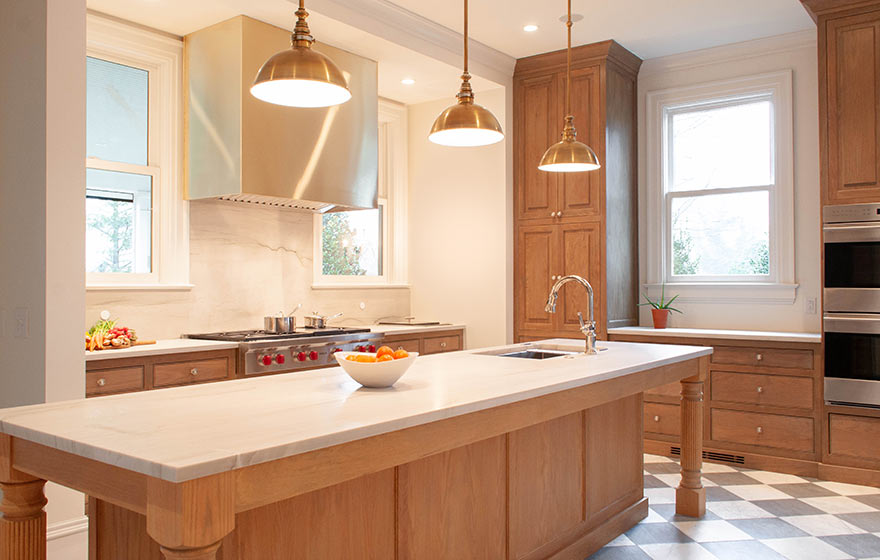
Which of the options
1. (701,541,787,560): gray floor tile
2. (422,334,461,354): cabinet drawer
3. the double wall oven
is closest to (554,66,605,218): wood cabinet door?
(422,334,461,354): cabinet drawer

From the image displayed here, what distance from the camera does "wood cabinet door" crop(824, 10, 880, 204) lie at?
410 centimetres

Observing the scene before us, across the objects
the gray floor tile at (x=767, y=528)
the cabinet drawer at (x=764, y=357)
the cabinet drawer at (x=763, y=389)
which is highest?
the cabinet drawer at (x=764, y=357)

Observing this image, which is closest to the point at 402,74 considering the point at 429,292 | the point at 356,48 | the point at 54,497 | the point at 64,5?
the point at 356,48

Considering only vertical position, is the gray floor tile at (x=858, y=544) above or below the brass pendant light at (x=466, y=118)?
below

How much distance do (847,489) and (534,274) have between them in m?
2.49

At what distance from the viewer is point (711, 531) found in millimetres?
3346

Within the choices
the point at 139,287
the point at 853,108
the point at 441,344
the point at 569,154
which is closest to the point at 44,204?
the point at 139,287

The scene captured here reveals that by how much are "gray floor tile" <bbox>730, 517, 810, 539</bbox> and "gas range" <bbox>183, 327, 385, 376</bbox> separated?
6.95 ft

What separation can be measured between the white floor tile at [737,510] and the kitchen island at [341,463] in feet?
2.36

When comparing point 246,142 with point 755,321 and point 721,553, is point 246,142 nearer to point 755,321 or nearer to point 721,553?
point 721,553

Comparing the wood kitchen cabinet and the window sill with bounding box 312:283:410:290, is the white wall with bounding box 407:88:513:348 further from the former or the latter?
the wood kitchen cabinet

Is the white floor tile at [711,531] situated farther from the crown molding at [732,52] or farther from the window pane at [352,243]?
the crown molding at [732,52]

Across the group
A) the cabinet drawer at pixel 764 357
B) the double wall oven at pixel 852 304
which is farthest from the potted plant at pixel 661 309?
the double wall oven at pixel 852 304

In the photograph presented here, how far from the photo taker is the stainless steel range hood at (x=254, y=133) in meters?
3.96
